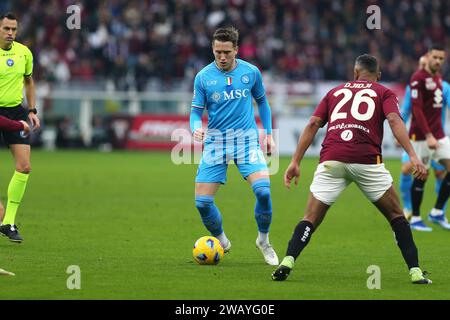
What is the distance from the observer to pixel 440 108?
14.3 metres

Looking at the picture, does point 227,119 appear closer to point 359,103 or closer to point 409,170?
point 359,103

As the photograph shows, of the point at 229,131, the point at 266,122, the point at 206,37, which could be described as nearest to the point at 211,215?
the point at 229,131

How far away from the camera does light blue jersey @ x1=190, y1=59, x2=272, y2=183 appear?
10.3m

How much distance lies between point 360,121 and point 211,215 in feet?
7.60

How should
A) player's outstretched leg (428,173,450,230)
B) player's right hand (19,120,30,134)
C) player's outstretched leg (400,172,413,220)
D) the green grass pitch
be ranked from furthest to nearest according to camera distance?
player's outstretched leg (400,172,413,220) < player's outstretched leg (428,173,450,230) < player's right hand (19,120,30,134) < the green grass pitch

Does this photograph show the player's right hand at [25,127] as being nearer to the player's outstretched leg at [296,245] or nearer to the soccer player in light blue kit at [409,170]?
the player's outstretched leg at [296,245]

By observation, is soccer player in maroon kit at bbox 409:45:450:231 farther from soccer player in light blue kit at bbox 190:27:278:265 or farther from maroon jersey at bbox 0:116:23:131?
maroon jersey at bbox 0:116:23:131

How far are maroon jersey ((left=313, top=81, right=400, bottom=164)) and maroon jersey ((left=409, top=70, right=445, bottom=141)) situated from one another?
5.03m

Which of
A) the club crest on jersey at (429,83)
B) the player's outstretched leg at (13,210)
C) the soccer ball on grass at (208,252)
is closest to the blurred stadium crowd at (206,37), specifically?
the club crest on jersey at (429,83)

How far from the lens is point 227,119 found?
10.4m

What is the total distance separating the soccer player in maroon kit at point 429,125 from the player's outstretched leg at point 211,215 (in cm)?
435

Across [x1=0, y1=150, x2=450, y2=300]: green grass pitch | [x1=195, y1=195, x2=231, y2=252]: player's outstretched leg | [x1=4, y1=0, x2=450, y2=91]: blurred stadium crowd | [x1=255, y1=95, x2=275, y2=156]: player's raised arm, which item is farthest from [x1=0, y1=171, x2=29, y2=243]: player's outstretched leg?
[x1=4, y1=0, x2=450, y2=91]: blurred stadium crowd

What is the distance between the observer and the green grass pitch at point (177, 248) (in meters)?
8.48

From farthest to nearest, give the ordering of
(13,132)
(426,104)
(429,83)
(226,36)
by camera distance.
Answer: (426,104)
(429,83)
(13,132)
(226,36)
